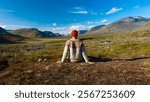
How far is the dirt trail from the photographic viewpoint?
13740 mm

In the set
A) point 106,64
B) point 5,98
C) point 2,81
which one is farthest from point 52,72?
point 5,98

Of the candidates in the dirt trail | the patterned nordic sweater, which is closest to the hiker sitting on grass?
the patterned nordic sweater

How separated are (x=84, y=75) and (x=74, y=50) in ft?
11.9

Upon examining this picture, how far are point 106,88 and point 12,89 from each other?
3.50 meters

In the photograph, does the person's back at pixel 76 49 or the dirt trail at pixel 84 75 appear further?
the person's back at pixel 76 49

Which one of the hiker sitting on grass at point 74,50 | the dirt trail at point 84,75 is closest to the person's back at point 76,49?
the hiker sitting on grass at point 74,50

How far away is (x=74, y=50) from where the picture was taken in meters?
18.3

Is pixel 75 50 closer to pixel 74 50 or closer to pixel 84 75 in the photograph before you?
pixel 74 50

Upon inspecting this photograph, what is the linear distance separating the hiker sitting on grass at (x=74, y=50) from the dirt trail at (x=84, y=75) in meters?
0.83

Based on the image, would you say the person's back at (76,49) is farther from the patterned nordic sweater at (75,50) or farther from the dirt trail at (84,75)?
the dirt trail at (84,75)

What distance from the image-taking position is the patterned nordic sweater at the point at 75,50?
59.6ft

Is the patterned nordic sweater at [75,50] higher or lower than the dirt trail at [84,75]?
higher

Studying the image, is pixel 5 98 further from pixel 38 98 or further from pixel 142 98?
pixel 142 98

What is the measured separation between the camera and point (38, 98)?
29.9 feet
